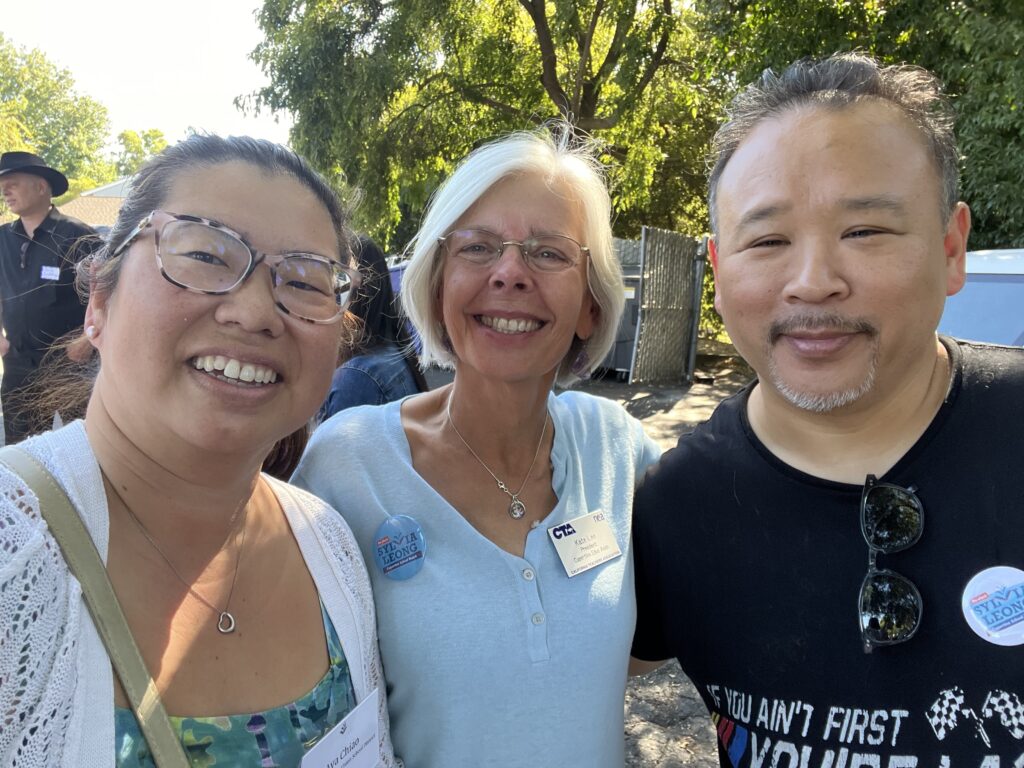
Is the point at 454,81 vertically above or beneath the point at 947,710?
above

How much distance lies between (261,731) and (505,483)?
91 cm

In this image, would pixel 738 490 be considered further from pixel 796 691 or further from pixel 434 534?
pixel 434 534

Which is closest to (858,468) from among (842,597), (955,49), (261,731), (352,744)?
(842,597)

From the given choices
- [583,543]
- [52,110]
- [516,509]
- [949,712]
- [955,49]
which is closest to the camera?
[949,712]

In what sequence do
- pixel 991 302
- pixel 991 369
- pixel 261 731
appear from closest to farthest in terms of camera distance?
pixel 261 731 < pixel 991 369 < pixel 991 302

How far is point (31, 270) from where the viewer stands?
17.2 feet

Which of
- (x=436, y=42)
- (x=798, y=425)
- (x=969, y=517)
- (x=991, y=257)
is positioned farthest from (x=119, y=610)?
(x=436, y=42)

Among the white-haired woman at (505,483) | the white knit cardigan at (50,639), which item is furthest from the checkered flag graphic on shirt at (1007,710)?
the white knit cardigan at (50,639)

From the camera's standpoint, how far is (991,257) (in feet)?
12.0

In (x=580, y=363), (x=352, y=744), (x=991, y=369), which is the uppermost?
(x=991, y=369)

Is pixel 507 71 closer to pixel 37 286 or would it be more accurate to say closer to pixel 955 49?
pixel 955 49

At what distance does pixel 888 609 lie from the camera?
54.1 inches

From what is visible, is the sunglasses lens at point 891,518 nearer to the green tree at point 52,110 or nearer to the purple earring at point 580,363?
the purple earring at point 580,363

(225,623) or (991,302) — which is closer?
(225,623)
